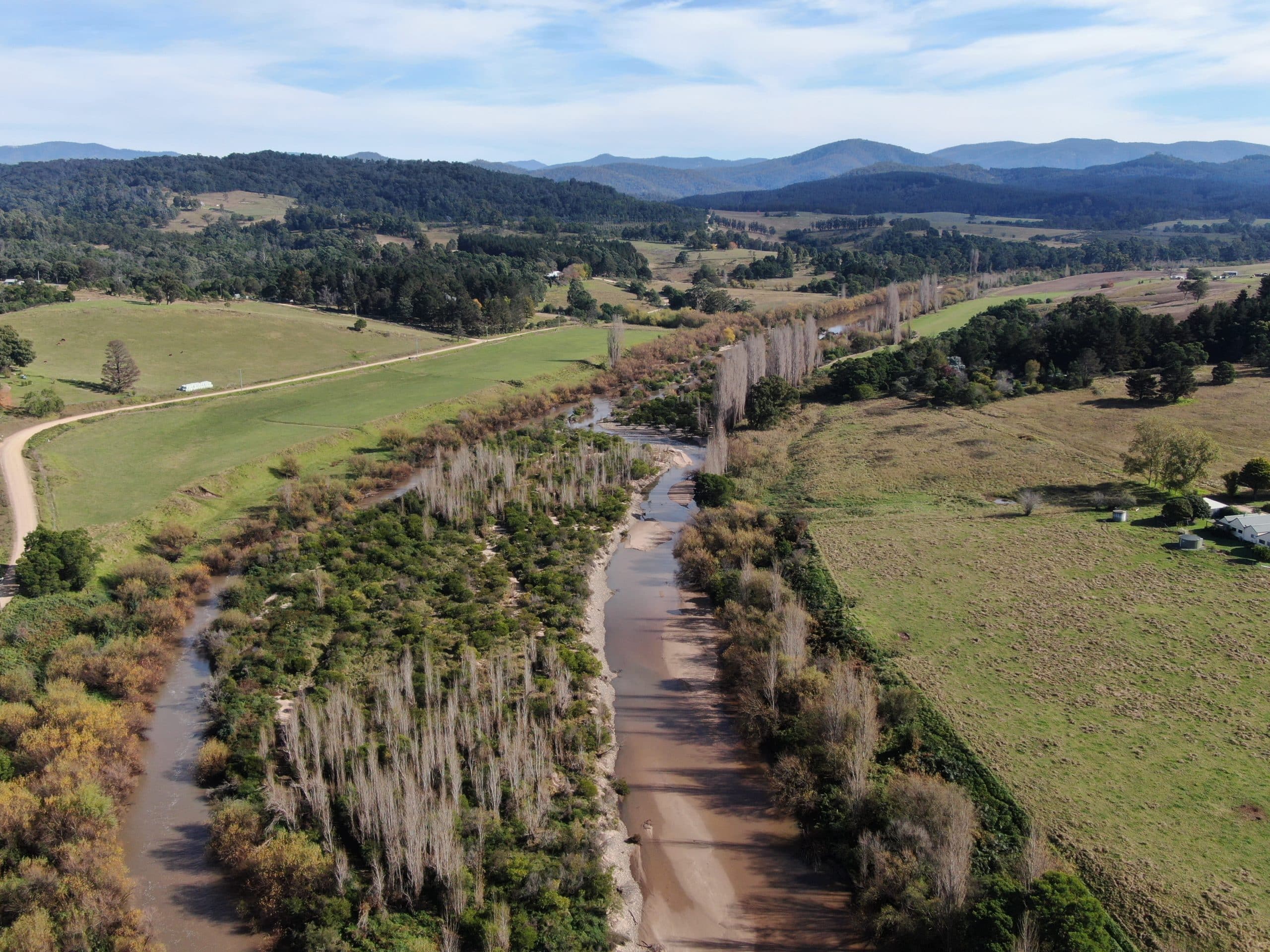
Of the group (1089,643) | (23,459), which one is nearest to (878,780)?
(1089,643)

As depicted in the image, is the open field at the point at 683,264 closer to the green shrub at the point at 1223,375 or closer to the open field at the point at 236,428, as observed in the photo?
the open field at the point at 236,428

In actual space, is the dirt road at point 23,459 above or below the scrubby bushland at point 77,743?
above

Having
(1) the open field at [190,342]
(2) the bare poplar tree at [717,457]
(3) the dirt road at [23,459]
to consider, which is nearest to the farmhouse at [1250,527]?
(2) the bare poplar tree at [717,457]

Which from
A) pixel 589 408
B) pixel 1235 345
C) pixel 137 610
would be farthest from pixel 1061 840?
pixel 1235 345

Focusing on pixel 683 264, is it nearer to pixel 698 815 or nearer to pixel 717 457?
pixel 717 457

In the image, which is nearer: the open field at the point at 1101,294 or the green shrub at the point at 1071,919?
the green shrub at the point at 1071,919

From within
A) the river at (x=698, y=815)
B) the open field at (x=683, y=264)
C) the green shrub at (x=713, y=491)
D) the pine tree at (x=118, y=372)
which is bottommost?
the river at (x=698, y=815)
